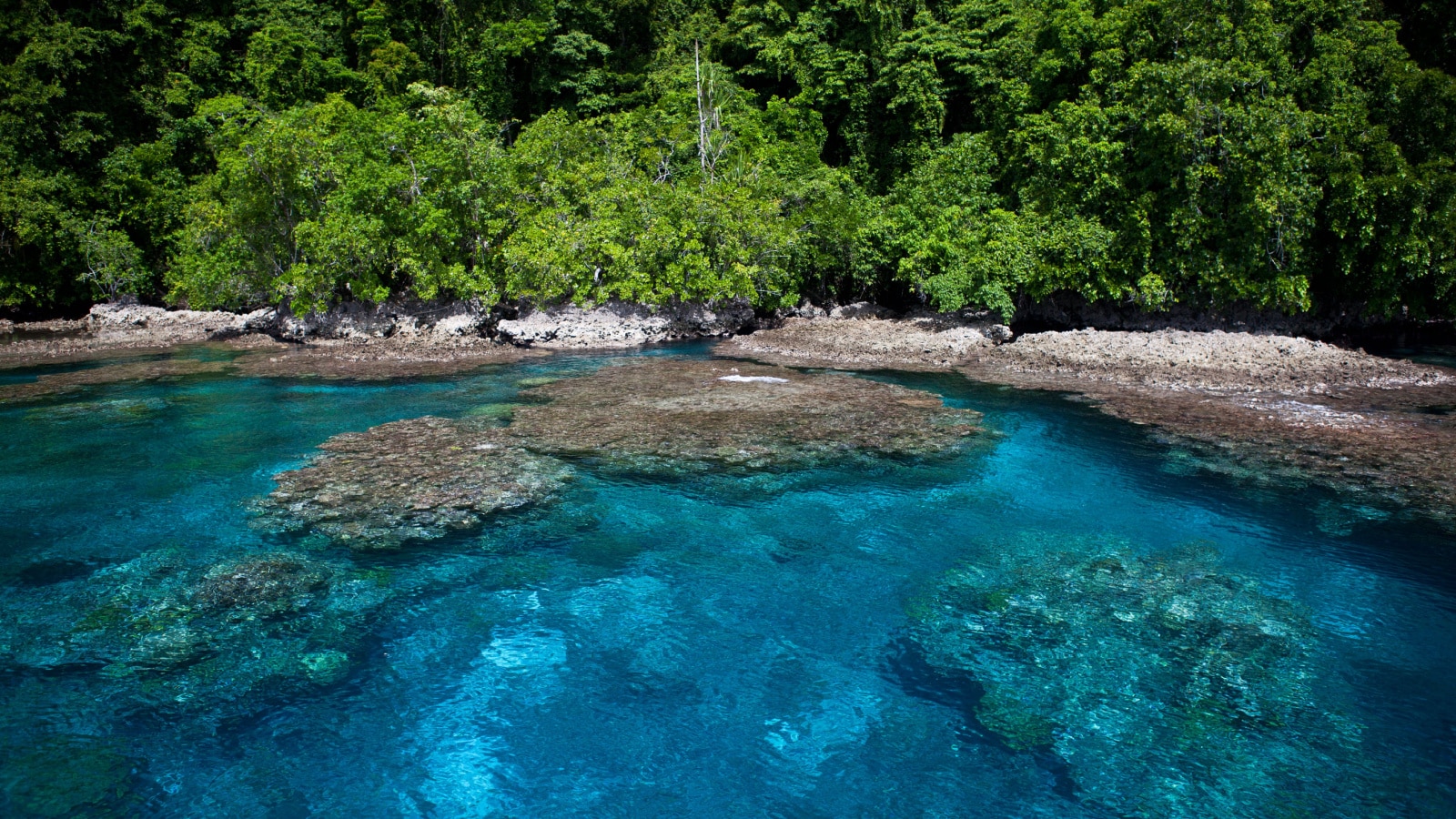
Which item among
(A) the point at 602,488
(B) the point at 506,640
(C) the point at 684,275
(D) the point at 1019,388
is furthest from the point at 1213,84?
(B) the point at 506,640

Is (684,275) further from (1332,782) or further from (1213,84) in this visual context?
(1332,782)

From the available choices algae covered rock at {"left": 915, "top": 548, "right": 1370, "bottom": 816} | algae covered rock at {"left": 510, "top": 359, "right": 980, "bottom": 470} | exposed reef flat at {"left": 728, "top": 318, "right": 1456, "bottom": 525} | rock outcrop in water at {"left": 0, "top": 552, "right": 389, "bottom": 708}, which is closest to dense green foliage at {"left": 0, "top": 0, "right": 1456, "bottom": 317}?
exposed reef flat at {"left": 728, "top": 318, "right": 1456, "bottom": 525}

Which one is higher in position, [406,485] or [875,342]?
[875,342]

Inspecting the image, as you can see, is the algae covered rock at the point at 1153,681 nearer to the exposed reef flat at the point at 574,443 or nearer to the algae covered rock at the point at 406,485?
the exposed reef flat at the point at 574,443

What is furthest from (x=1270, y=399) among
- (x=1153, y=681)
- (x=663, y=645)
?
(x=663, y=645)

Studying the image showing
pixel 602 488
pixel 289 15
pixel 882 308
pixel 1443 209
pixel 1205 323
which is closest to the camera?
pixel 602 488

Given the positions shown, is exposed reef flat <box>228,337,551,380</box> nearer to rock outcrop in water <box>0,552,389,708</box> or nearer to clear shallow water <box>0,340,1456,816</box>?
clear shallow water <box>0,340,1456,816</box>

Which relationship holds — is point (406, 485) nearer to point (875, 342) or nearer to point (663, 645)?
point (663, 645)
